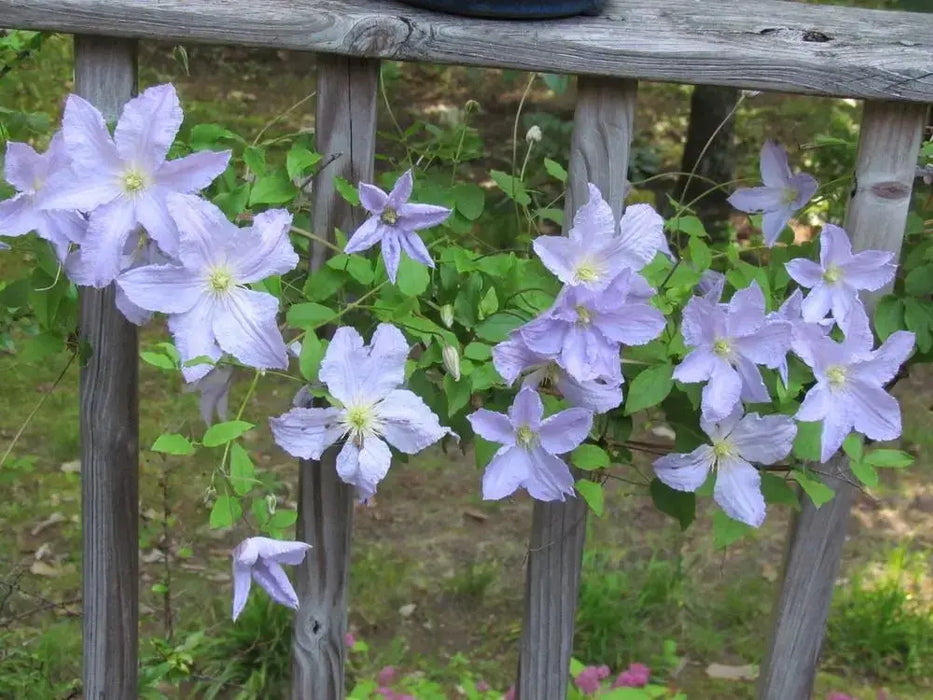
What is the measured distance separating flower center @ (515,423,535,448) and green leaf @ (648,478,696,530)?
0.96ft

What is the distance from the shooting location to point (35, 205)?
128 cm

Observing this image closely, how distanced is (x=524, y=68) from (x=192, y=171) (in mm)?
404

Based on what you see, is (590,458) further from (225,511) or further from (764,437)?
(225,511)

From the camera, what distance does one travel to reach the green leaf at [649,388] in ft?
4.61

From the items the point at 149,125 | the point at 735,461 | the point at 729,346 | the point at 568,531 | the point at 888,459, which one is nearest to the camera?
the point at 149,125

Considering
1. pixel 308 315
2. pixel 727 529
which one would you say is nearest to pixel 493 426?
pixel 308 315

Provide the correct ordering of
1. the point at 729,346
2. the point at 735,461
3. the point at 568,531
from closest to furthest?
the point at 729,346 < the point at 735,461 < the point at 568,531

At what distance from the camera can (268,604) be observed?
2.66 m

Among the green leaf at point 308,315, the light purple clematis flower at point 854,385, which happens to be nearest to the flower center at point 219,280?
the green leaf at point 308,315

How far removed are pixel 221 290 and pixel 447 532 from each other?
87.0 inches

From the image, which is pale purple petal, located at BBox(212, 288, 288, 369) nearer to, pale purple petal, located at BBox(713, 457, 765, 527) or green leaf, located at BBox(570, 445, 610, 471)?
green leaf, located at BBox(570, 445, 610, 471)

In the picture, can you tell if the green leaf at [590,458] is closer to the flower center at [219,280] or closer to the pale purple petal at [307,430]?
the pale purple petal at [307,430]

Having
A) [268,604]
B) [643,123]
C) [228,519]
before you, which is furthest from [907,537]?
[643,123]

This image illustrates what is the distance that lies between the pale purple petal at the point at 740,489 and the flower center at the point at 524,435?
26 centimetres
